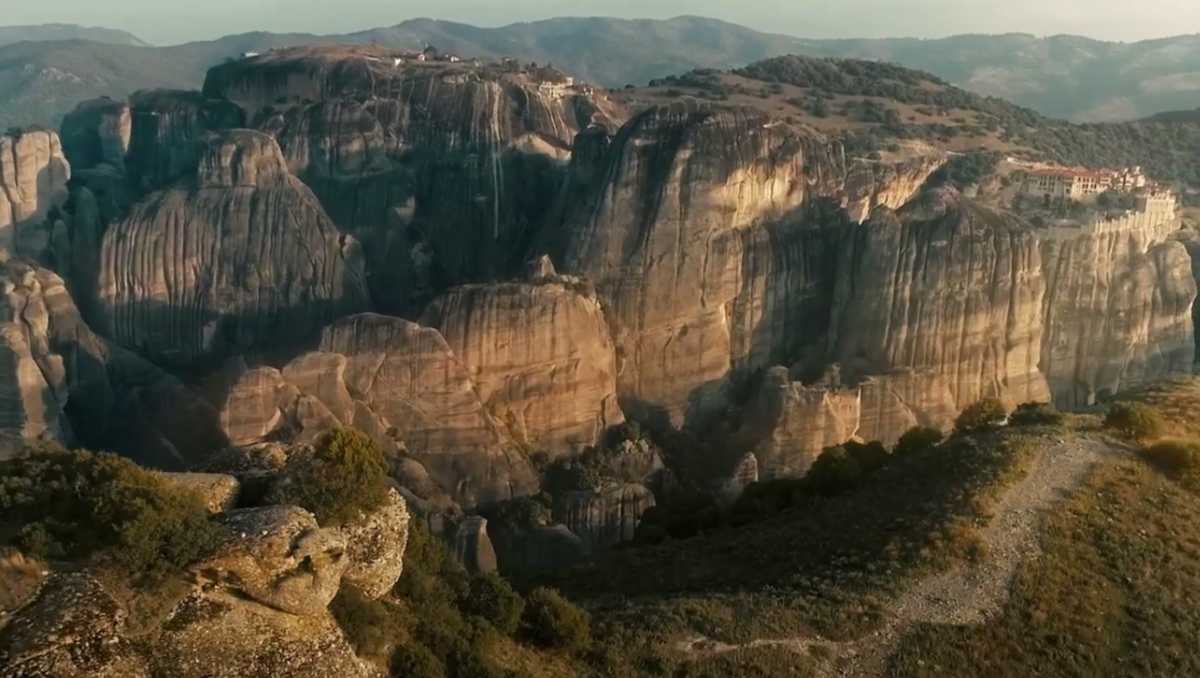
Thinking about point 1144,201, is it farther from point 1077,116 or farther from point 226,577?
point 1077,116

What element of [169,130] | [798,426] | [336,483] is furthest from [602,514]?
[169,130]

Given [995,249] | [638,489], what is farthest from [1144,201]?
[638,489]

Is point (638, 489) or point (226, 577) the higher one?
point (226, 577)

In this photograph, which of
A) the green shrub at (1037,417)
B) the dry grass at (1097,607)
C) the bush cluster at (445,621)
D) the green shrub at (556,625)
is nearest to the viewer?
the bush cluster at (445,621)

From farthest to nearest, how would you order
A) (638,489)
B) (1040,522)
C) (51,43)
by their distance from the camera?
(51,43)
(638,489)
(1040,522)

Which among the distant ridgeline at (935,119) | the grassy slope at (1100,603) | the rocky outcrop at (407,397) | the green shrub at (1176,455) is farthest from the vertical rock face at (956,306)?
the distant ridgeline at (935,119)

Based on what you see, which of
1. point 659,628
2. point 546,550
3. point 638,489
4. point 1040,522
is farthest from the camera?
point 638,489

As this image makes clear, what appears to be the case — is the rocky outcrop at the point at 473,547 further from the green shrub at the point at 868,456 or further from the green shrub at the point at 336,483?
the green shrub at the point at 336,483
